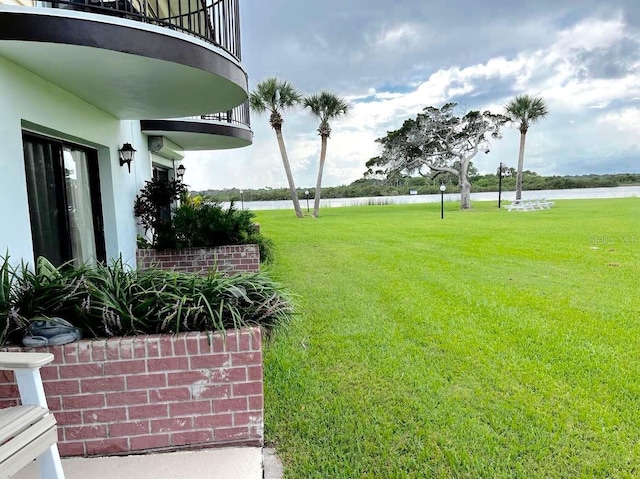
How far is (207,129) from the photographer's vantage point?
8062 mm

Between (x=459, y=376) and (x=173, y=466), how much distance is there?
2140 millimetres

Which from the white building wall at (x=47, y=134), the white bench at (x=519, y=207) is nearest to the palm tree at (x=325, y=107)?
the white bench at (x=519, y=207)

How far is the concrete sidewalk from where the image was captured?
213cm

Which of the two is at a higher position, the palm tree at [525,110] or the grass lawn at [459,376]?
the palm tree at [525,110]

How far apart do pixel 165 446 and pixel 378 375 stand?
5.34 feet

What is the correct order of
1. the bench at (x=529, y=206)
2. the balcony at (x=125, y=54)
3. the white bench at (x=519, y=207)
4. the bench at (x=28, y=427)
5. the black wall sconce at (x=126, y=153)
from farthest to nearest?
1. the bench at (x=529, y=206)
2. the white bench at (x=519, y=207)
3. the black wall sconce at (x=126, y=153)
4. the balcony at (x=125, y=54)
5. the bench at (x=28, y=427)

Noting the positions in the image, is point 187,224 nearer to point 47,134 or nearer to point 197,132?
point 47,134

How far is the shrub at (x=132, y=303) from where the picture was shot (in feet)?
7.78

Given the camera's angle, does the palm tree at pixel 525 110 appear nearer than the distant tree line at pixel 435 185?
Yes

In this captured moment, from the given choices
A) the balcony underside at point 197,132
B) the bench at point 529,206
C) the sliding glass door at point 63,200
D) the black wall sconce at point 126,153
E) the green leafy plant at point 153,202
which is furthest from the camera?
the bench at point 529,206

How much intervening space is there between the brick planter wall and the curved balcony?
19.3 ft

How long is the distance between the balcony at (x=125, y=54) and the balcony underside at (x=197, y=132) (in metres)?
2.59

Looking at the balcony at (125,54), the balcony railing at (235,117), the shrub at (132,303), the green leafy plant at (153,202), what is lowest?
the shrub at (132,303)

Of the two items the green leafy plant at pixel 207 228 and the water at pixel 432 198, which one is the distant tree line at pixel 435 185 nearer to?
the water at pixel 432 198
